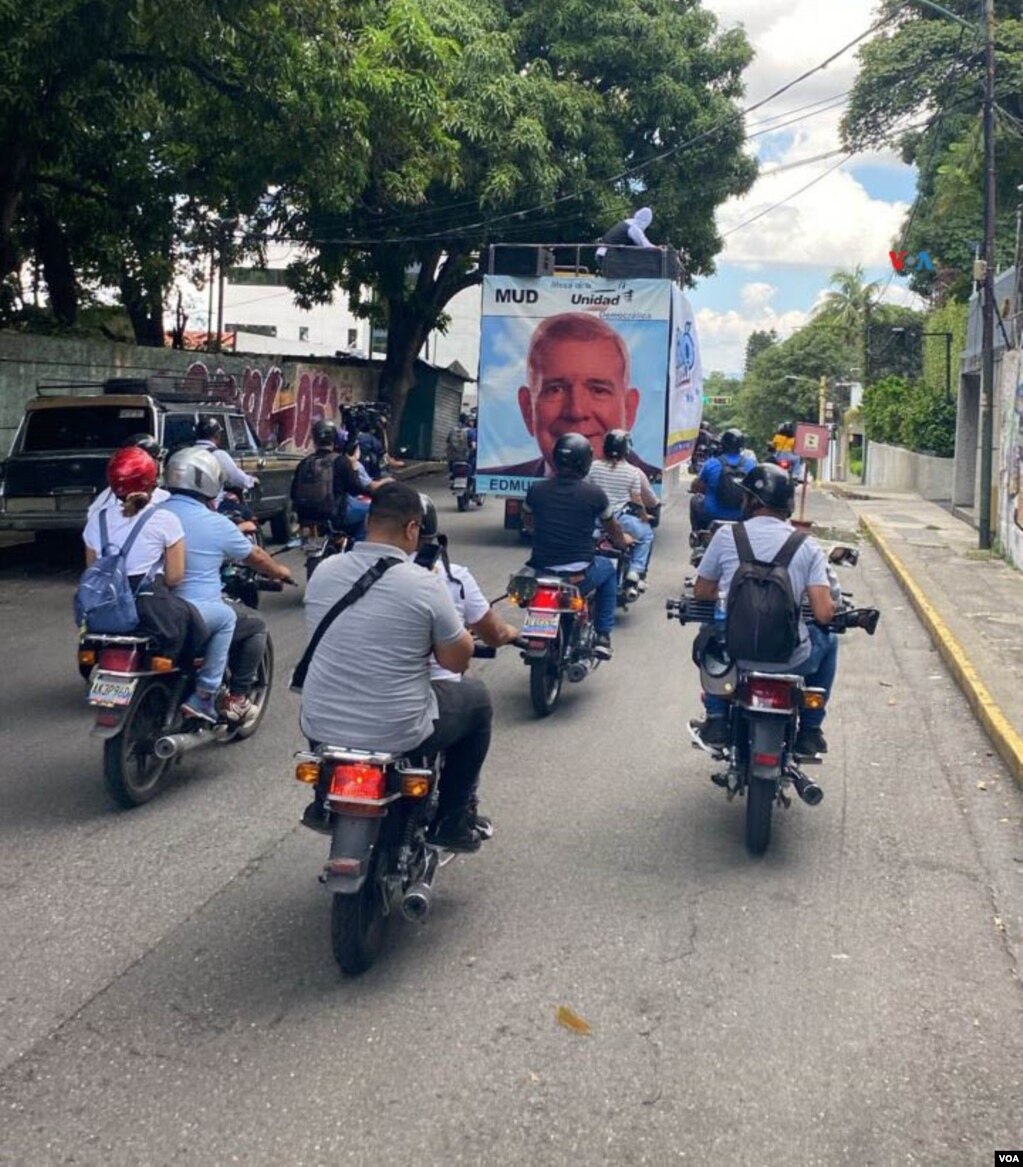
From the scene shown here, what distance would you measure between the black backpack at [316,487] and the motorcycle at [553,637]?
11.7 feet

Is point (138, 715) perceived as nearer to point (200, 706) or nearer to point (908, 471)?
point (200, 706)

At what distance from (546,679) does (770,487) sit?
2773 mm

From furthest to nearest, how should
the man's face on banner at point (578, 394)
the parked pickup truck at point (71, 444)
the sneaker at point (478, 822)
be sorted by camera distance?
1. the man's face on banner at point (578, 394)
2. the parked pickup truck at point (71, 444)
3. the sneaker at point (478, 822)

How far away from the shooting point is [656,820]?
6.48 m

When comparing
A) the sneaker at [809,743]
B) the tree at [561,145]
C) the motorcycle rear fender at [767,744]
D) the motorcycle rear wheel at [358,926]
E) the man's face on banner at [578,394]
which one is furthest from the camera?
the tree at [561,145]

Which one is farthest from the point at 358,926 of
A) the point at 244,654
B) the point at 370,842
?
the point at 244,654

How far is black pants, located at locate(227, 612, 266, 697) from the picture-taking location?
7.23 m

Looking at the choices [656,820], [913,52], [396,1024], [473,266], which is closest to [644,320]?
[656,820]

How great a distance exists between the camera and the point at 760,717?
5848mm

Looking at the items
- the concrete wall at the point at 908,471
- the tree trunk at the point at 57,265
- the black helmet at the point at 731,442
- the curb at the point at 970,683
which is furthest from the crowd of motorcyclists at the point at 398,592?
the concrete wall at the point at 908,471

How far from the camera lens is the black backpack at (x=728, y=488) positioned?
1205cm

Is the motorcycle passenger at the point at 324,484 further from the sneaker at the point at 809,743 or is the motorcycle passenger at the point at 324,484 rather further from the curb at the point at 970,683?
the sneaker at the point at 809,743

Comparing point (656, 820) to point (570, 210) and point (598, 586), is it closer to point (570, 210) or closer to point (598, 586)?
point (598, 586)

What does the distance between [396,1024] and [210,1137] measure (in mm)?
812
